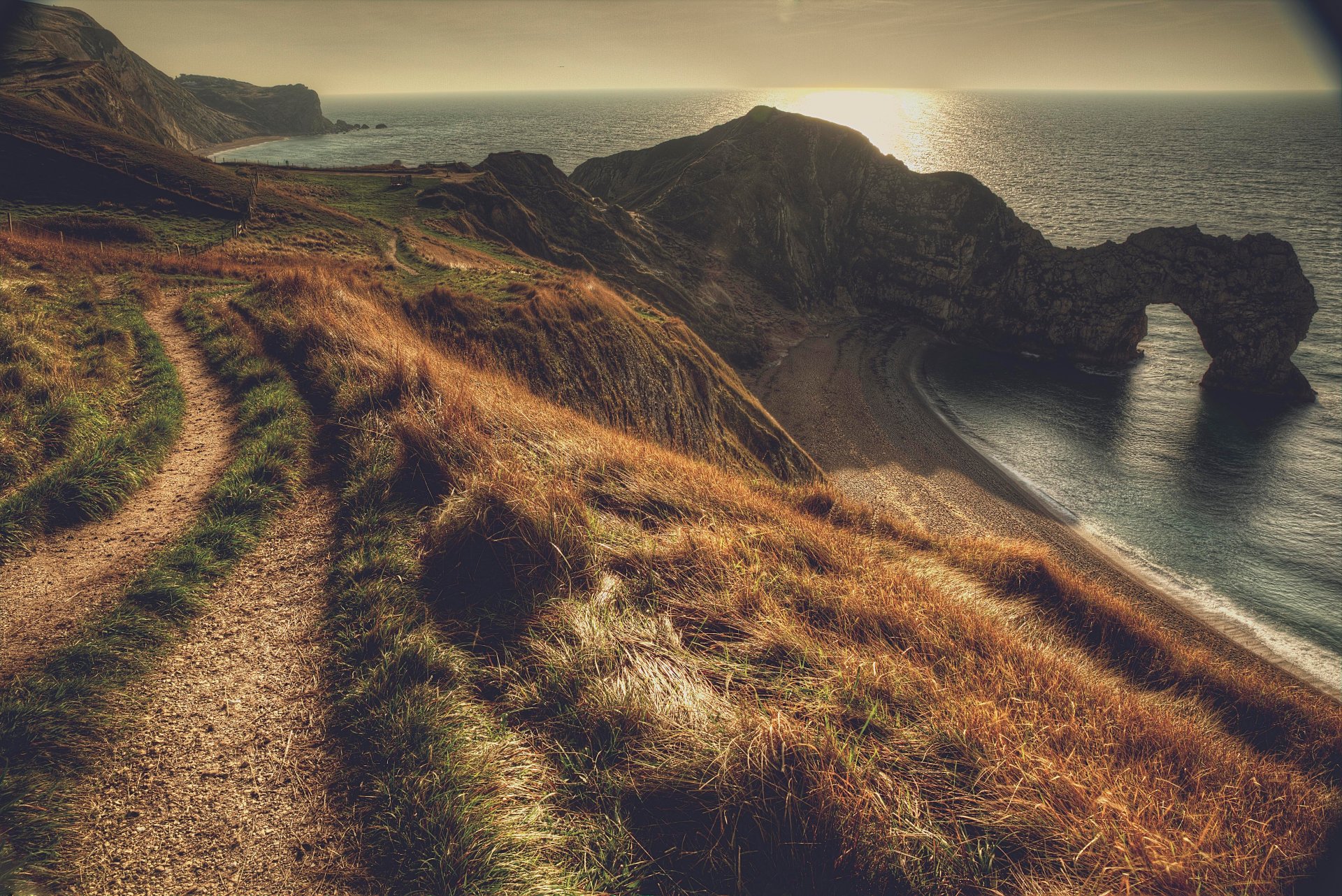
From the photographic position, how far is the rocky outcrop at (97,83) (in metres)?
48.8

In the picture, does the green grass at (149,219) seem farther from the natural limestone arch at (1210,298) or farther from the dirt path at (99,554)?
the natural limestone arch at (1210,298)

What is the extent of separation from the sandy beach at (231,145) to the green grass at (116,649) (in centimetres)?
16276

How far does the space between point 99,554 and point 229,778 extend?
364 centimetres

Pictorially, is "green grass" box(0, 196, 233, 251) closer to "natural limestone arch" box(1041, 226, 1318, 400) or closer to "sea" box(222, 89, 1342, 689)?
"sea" box(222, 89, 1342, 689)

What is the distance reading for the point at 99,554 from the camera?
5.37 m

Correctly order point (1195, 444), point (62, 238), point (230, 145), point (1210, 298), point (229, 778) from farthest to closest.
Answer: point (230, 145), point (1210, 298), point (1195, 444), point (62, 238), point (229, 778)

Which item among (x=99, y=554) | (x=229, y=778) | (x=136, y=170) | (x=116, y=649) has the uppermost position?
(x=136, y=170)

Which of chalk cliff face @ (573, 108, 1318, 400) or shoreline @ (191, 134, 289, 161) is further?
shoreline @ (191, 134, 289, 161)

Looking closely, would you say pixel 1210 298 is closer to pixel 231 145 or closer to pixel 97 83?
pixel 97 83

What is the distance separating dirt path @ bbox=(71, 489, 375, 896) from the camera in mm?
3023

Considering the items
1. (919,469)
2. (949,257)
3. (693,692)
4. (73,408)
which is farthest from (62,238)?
(949,257)

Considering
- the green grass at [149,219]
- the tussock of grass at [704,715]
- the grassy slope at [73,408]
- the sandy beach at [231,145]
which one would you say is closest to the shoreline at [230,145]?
the sandy beach at [231,145]

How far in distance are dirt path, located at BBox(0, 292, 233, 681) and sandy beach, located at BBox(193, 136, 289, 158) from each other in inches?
6363

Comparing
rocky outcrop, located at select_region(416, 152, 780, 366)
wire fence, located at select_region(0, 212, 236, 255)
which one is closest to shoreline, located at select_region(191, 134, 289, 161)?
rocky outcrop, located at select_region(416, 152, 780, 366)
